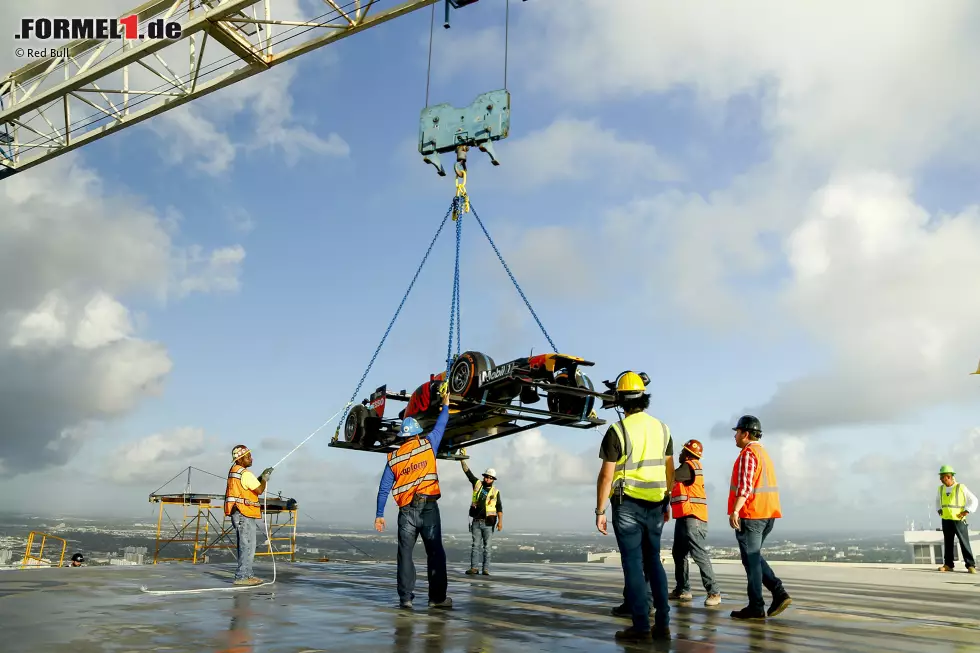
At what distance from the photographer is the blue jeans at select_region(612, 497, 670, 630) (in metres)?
5.66

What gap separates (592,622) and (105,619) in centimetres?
417


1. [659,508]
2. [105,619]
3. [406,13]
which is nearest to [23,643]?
[105,619]

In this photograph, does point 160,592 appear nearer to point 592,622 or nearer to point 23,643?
point 23,643

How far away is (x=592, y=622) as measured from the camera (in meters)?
6.39

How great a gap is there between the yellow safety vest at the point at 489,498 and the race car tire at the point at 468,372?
5.48 ft

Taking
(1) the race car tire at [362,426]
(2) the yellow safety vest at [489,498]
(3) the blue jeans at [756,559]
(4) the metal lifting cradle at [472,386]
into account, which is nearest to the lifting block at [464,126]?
(4) the metal lifting cradle at [472,386]

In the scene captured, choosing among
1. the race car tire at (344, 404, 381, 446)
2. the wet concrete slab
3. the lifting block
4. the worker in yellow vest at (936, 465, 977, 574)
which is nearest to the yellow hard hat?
the wet concrete slab

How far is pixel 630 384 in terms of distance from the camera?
616cm

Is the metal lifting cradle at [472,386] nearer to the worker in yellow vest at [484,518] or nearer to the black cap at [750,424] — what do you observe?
the worker in yellow vest at [484,518]

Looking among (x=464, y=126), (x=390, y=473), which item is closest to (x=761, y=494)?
(x=390, y=473)

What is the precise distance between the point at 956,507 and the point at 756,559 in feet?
31.1

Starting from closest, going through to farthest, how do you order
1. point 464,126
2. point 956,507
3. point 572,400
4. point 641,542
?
point 641,542
point 572,400
point 956,507
point 464,126

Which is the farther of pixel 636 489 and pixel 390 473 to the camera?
pixel 390 473

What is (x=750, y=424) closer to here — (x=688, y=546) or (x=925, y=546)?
(x=688, y=546)
